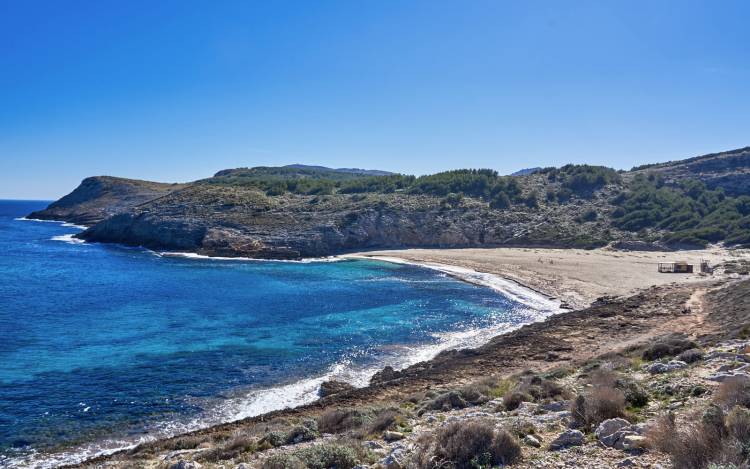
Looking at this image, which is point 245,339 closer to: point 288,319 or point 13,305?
point 288,319

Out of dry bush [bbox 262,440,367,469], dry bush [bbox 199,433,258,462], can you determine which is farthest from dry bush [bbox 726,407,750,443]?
dry bush [bbox 199,433,258,462]

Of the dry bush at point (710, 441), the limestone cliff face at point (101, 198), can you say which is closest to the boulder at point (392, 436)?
the dry bush at point (710, 441)

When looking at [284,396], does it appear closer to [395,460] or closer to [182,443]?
[182,443]

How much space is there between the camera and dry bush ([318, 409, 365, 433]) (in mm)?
12320

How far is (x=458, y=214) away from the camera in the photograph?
66.9 m

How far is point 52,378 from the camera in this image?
758 inches

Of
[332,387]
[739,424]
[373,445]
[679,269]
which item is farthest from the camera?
[679,269]

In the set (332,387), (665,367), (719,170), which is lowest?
(332,387)

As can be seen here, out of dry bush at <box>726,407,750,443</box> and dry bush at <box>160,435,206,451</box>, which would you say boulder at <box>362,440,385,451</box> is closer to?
dry bush at <box>160,435,206,451</box>

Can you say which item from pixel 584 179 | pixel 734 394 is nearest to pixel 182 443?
pixel 734 394

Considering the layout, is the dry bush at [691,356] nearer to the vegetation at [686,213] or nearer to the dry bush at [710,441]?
the dry bush at [710,441]

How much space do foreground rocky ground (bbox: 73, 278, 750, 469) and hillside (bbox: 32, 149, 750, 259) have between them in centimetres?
4002

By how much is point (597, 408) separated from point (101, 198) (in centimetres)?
12367

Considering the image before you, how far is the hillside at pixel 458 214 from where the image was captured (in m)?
59.2
